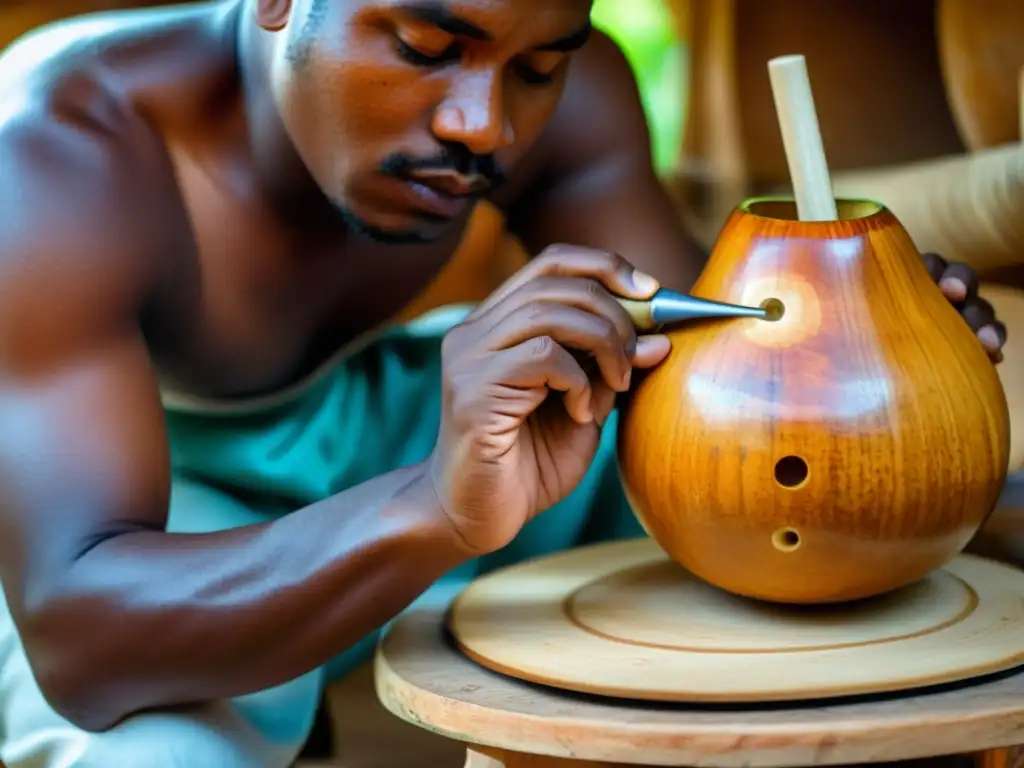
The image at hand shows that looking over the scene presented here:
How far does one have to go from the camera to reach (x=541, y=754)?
36.9 inches

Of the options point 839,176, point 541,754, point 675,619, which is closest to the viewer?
point 541,754

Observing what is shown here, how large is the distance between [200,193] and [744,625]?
617 mm

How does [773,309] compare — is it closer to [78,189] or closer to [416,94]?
[416,94]

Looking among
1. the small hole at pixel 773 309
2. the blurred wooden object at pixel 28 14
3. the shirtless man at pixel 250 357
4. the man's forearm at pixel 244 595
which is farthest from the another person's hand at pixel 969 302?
the blurred wooden object at pixel 28 14

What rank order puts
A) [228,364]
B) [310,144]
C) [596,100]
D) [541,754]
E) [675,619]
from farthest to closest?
1. [596,100]
2. [228,364]
3. [310,144]
4. [675,619]
5. [541,754]

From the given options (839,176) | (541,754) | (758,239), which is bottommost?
(541,754)

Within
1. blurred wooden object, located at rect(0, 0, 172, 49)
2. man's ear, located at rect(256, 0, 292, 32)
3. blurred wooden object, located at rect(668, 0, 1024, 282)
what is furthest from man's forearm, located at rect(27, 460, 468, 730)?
blurred wooden object, located at rect(0, 0, 172, 49)

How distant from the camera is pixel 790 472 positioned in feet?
3.23

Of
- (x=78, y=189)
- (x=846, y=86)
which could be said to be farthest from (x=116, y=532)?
(x=846, y=86)

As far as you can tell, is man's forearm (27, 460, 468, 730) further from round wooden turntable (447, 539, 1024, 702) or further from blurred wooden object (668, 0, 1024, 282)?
blurred wooden object (668, 0, 1024, 282)

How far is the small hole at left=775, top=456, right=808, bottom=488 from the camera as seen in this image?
978 mm

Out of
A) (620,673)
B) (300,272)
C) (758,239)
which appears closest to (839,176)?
(300,272)

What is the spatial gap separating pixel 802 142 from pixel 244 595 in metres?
0.51

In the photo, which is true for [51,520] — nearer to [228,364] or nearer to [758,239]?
[228,364]
